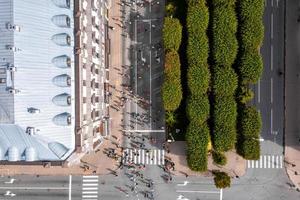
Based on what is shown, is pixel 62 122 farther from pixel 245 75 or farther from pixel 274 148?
pixel 274 148

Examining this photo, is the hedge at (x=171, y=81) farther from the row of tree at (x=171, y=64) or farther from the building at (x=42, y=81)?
the building at (x=42, y=81)

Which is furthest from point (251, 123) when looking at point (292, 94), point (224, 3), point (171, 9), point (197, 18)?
point (171, 9)

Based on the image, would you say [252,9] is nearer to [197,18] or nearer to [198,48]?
[197,18]

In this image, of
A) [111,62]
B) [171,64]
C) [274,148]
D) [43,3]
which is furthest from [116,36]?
[274,148]

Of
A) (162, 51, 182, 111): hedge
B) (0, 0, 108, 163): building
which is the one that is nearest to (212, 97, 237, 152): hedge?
(162, 51, 182, 111): hedge

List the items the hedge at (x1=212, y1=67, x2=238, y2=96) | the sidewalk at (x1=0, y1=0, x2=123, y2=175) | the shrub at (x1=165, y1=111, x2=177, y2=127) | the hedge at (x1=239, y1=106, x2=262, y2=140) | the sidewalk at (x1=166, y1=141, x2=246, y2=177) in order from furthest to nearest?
the sidewalk at (x1=0, y1=0, x2=123, y2=175)
the sidewalk at (x1=166, y1=141, x2=246, y2=177)
the shrub at (x1=165, y1=111, x2=177, y2=127)
the hedge at (x1=239, y1=106, x2=262, y2=140)
the hedge at (x1=212, y1=67, x2=238, y2=96)

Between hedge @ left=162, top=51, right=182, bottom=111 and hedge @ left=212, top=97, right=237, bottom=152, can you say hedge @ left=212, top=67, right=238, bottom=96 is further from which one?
hedge @ left=162, top=51, right=182, bottom=111
